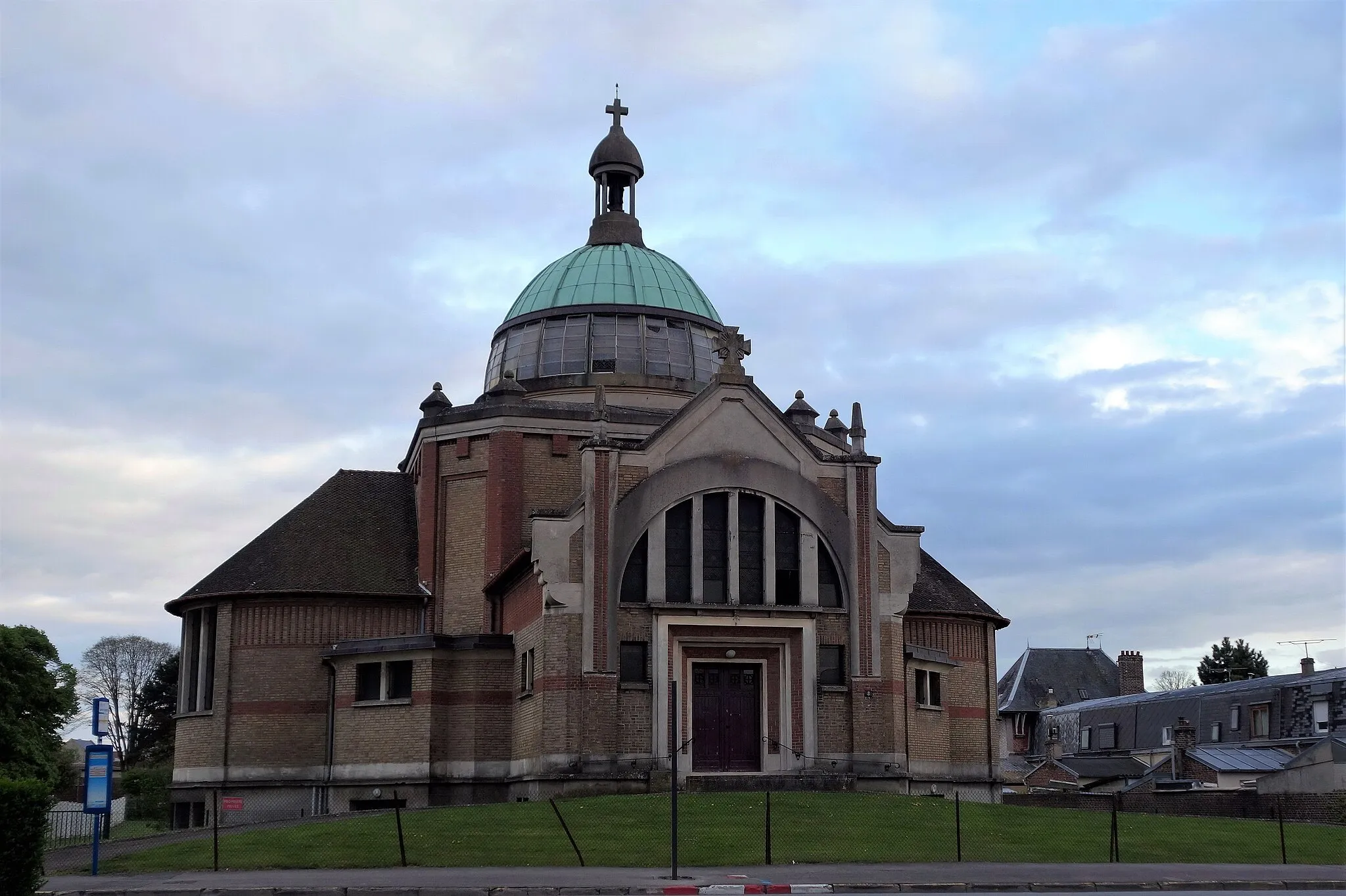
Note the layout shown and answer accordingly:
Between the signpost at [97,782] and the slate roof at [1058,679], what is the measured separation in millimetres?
73863

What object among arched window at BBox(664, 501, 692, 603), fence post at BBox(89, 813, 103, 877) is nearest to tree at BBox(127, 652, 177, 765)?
arched window at BBox(664, 501, 692, 603)

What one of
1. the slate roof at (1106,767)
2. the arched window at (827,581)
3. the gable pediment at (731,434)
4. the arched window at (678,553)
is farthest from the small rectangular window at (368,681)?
the slate roof at (1106,767)

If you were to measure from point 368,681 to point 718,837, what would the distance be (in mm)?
17986

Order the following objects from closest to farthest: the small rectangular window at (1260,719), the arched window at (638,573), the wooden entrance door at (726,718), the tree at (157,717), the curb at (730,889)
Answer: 1. the curb at (730,889)
2. the arched window at (638,573)
3. the wooden entrance door at (726,718)
4. the small rectangular window at (1260,719)
5. the tree at (157,717)

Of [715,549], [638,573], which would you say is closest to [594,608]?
[638,573]

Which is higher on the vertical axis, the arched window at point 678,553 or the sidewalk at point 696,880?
the arched window at point 678,553

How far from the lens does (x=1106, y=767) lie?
69.2 meters

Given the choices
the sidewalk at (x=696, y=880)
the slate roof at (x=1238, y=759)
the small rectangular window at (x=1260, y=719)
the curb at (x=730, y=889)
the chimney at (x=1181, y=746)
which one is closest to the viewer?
the curb at (x=730, y=889)

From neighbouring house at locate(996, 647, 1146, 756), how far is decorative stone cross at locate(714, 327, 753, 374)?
5481 centimetres

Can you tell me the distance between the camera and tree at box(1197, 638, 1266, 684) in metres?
98.4

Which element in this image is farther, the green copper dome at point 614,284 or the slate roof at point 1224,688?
the slate roof at point 1224,688

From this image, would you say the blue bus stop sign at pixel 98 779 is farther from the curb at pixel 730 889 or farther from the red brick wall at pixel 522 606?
the red brick wall at pixel 522 606

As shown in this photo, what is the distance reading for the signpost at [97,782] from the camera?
83.8 ft

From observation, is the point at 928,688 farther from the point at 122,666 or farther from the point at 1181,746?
the point at 122,666
